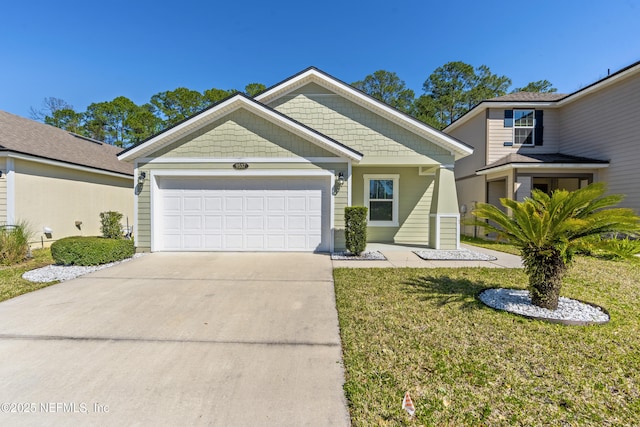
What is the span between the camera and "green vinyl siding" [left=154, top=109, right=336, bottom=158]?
29.5 ft

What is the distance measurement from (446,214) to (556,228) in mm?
5722

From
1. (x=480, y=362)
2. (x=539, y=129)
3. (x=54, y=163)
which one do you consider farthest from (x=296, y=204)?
(x=539, y=129)

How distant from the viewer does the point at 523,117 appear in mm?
13680

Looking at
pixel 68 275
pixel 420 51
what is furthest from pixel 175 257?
pixel 420 51

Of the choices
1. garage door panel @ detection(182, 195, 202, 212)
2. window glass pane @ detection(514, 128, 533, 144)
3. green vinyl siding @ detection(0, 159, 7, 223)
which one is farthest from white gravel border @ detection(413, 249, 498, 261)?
green vinyl siding @ detection(0, 159, 7, 223)

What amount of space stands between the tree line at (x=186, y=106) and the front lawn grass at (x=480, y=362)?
1128 inches

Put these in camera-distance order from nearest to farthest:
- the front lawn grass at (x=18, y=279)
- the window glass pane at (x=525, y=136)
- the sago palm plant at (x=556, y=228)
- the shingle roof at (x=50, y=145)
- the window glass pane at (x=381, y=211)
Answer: the sago palm plant at (x=556, y=228), the front lawn grass at (x=18, y=279), the shingle roof at (x=50, y=145), the window glass pane at (x=381, y=211), the window glass pane at (x=525, y=136)

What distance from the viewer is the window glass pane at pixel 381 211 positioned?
38.1ft

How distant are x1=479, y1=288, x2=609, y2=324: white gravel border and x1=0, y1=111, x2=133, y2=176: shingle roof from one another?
1272 centimetres

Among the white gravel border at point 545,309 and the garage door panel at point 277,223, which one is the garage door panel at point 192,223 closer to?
the garage door panel at point 277,223

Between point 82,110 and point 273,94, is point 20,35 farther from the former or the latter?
point 82,110

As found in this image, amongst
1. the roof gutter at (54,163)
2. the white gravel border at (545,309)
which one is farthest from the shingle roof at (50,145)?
the white gravel border at (545,309)

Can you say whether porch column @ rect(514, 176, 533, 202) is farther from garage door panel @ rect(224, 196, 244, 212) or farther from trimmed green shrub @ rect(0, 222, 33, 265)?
trimmed green shrub @ rect(0, 222, 33, 265)

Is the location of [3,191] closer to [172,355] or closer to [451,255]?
[172,355]
